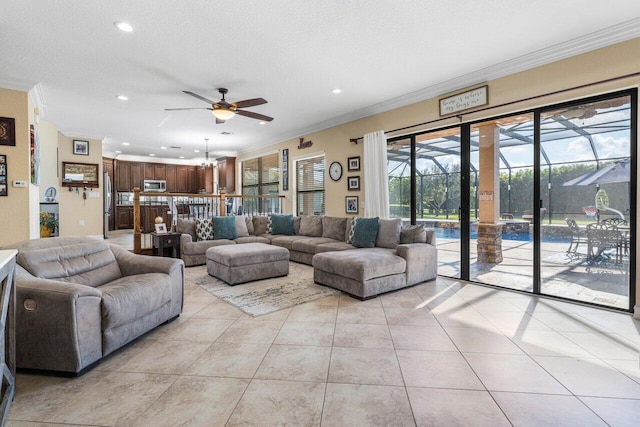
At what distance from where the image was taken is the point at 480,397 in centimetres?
176

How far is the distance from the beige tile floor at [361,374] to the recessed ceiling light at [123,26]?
9.02 feet

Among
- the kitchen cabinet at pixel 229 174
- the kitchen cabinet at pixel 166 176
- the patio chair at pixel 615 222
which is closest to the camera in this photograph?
the patio chair at pixel 615 222

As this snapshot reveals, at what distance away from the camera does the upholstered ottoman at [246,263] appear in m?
4.12

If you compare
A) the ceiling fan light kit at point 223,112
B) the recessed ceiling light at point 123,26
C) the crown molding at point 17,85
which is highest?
the recessed ceiling light at point 123,26

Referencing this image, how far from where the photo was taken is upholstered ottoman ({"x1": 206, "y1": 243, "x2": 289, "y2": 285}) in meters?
4.12

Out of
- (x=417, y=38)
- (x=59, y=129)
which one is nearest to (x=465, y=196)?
(x=417, y=38)

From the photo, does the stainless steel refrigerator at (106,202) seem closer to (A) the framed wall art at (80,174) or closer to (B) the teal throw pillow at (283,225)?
(A) the framed wall art at (80,174)

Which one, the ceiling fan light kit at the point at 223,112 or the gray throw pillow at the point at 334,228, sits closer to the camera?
the ceiling fan light kit at the point at 223,112

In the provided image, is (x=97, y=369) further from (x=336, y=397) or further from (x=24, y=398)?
(x=336, y=397)

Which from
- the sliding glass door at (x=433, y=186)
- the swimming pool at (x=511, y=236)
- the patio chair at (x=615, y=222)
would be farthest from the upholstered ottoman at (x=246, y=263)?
the patio chair at (x=615, y=222)

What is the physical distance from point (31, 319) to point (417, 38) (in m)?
3.87

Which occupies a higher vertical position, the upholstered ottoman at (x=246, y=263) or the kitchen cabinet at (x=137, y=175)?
the kitchen cabinet at (x=137, y=175)

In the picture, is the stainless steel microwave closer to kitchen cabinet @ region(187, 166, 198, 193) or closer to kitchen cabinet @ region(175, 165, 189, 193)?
kitchen cabinet @ region(175, 165, 189, 193)

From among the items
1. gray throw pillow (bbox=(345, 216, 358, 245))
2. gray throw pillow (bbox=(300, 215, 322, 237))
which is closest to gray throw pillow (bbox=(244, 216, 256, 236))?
gray throw pillow (bbox=(300, 215, 322, 237))
